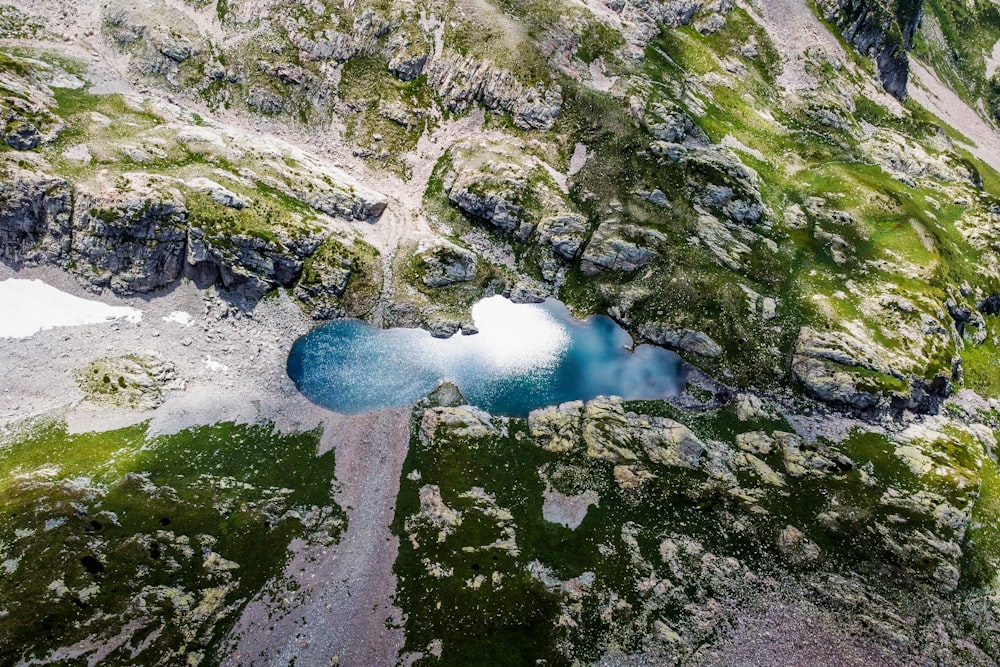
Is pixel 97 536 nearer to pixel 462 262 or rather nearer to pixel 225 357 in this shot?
pixel 225 357

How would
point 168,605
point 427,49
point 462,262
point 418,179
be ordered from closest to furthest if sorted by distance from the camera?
point 168,605 → point 462,262 → point 418,179 → point 427,49

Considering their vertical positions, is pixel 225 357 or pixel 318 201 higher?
pixel 318 201

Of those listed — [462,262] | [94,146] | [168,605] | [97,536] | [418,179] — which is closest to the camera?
[168,605]

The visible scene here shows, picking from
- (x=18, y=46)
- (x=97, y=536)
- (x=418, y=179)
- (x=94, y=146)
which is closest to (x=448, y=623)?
(x=97, y=536)

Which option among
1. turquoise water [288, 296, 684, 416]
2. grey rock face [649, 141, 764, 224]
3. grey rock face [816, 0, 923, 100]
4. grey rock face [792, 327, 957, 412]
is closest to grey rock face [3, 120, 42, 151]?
turquoise water [288, 296, 684, 416]

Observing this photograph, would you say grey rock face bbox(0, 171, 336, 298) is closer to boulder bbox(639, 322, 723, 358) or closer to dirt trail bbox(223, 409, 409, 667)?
dirt trail bbox(223, 409, 409, 667)

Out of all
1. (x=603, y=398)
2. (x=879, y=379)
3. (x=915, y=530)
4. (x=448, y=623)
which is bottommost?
(x=448, y=623)
